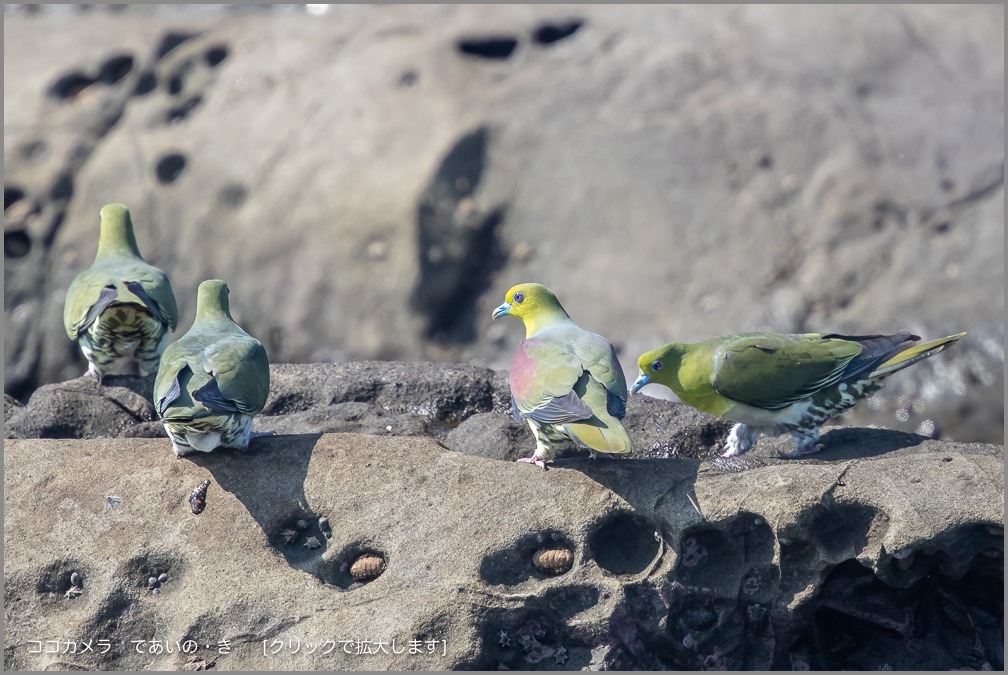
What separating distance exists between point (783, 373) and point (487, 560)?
7.12ft

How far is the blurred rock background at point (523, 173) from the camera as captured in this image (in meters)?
12.4

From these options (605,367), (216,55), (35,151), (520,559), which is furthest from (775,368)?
(35,151)

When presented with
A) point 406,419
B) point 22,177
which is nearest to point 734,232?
point 406,419

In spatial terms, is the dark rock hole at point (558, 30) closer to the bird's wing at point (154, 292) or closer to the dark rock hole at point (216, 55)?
the dark rock hole at point (216, 55)

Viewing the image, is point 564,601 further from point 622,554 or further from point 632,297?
point 632,297

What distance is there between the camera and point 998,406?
1124 cm

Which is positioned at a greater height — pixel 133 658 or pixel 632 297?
pixel 133 658

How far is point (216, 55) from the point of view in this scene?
47.6ft

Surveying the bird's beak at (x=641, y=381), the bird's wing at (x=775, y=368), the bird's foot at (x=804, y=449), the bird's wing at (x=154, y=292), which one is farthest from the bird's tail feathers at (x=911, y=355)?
the bird's wing at (x=154, y=292)

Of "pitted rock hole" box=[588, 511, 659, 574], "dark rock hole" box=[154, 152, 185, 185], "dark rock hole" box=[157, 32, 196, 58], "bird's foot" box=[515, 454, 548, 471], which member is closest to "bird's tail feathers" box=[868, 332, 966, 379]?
"pitted rock hole" box=[588, 511, 659, 574]

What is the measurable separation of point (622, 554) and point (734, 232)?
7.13 metres

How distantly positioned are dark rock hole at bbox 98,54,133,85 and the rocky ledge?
892 centimetres

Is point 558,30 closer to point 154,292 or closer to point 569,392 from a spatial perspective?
point 154,292

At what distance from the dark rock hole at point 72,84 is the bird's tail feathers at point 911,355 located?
10961mm
